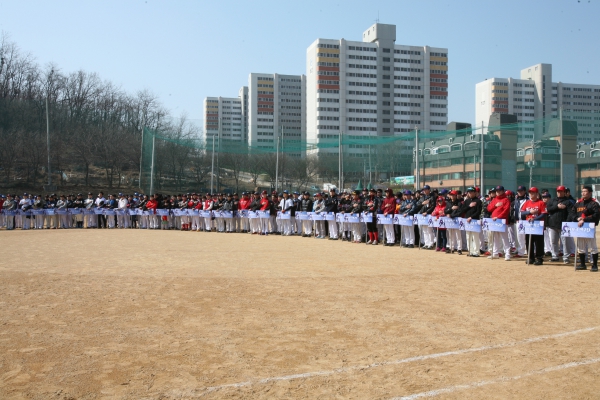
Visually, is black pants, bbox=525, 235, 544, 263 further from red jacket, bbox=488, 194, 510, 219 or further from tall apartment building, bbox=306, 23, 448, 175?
tall apartment building, bbox=306, 23, 448, 175

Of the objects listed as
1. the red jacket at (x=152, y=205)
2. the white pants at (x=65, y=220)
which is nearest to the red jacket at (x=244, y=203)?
the red jacket at (x=152, y=205)

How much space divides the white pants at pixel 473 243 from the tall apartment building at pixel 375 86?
96.2 meters

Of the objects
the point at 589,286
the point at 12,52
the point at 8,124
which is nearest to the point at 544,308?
the point at 589,286

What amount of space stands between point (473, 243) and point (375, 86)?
350 ft

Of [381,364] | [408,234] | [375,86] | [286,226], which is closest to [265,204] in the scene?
[286,226]

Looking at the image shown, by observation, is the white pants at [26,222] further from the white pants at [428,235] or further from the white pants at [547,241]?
the white pants at [547,241]

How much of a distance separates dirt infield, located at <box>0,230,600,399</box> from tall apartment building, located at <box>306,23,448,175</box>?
333 feet

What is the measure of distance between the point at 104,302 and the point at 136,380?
358 centimetres

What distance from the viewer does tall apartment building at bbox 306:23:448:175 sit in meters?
114

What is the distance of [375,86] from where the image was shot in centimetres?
11738

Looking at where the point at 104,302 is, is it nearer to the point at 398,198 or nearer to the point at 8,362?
the point at 8,362

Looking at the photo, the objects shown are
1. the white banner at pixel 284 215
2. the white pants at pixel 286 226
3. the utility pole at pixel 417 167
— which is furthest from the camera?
the white pants at pixel 286 226

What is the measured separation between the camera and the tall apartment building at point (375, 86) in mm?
113938

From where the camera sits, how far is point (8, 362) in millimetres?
5098
